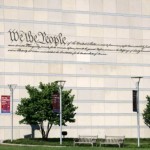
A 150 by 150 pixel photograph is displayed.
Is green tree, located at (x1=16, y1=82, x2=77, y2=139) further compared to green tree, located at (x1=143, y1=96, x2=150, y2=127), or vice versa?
green tree, located at (x1=143, y1=96, x2=150, y2=127)

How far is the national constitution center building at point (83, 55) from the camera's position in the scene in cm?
4884

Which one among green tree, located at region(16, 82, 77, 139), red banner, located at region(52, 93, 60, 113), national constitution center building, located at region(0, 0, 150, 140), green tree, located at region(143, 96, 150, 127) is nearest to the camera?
red banner, located at region(52, 93, 60, 113)

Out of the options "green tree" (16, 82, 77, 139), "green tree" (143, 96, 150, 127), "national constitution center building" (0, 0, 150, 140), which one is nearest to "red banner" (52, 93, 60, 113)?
"green tree" (16, 82, 77, 139)

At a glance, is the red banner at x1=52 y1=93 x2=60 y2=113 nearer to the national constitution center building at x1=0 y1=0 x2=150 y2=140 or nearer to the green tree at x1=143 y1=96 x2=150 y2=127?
the national constitution center building at x1=0 y1=0 x2=150 y2=140

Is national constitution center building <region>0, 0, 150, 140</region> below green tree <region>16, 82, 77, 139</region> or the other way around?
the other way around

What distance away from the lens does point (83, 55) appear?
5162 cm

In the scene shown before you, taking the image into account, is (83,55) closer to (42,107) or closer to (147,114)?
(147,114)

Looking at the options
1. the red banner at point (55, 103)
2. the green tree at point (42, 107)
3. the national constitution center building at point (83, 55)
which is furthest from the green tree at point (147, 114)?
the red banner at point (55, 103)

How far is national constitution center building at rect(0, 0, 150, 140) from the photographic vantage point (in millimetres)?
48844

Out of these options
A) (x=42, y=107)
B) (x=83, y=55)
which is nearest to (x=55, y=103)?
(x=42, y=107)

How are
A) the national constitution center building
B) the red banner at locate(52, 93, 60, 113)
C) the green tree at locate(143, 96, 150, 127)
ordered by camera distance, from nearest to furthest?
the red banner at locate(52, 93, 60, 113) → the national constitution center building → the green tree at locate(143, 96, 150, 127)

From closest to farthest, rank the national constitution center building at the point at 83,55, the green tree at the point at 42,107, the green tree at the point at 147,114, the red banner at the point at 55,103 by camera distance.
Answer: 1. the red banner at the point at 55,103
2. the green tree at the point at 42,107
3. the national constitution center building at the point at 83,55
4. the green tree at the point at 147,114

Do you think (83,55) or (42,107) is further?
(83,55)

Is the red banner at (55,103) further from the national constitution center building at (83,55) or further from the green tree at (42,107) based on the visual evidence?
the national constitution center building at (83,55)
